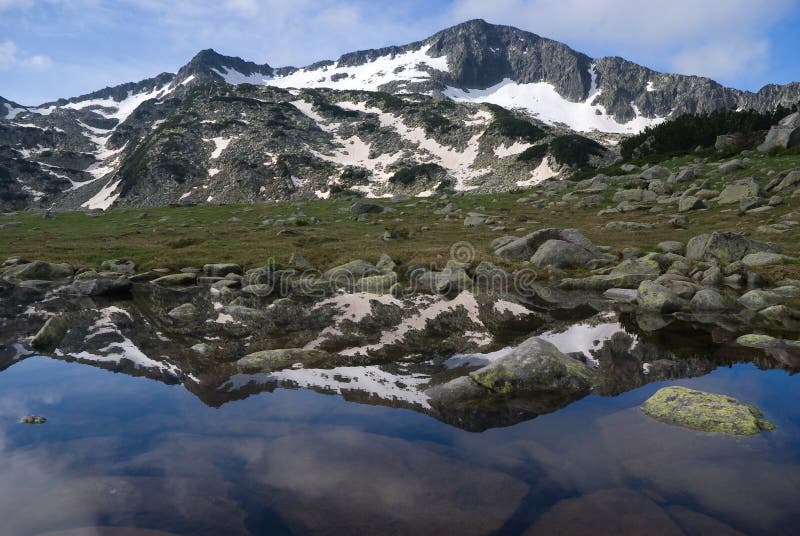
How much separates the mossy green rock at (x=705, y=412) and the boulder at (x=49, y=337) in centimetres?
1474

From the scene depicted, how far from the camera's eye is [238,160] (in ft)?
425

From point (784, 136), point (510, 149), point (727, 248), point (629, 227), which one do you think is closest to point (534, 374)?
point (727, 248)

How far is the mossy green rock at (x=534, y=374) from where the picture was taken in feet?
28.7

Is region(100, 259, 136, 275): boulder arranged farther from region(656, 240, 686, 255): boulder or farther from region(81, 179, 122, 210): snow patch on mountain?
region(81, 179, 122, 210): snow patch on mountain

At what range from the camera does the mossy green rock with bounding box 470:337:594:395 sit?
8.76 metres

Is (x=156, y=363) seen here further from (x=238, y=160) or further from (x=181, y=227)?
(x=238, y=160)

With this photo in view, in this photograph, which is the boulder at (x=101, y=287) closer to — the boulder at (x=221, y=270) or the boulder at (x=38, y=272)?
the boulder at (x=221, y=270)

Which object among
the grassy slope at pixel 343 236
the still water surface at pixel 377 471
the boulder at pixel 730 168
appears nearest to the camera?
the still water surface at pixel 377 471

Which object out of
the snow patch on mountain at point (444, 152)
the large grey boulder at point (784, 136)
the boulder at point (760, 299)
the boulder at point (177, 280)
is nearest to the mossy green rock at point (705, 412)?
the boulder at point (760, 299)

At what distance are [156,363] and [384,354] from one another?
561 cm

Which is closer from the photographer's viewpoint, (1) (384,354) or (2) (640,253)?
(1) (384,354)

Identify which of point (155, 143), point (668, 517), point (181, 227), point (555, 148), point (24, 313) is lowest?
point (668, 517)

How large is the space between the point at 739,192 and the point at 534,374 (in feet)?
119

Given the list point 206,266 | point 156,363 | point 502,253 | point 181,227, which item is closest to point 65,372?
point 156,363
